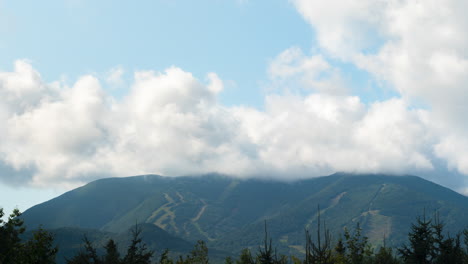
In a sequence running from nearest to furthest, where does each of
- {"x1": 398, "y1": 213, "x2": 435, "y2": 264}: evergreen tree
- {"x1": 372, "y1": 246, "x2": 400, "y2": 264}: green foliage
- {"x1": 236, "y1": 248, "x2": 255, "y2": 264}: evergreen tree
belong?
{"x1": 236, "y1": 248, "x2": 255, "y2": 264}: evergreen tree < {"x1": 398, "y1": 213, "x2": 435, "y2": 264}: evergreen tree < {"x1": 372, "y1": 246, "x2": 400, "y2": 264}: green foliage

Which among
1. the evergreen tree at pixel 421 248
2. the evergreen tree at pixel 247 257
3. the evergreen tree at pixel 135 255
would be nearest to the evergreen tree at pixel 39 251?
the evergreen tree at pixel 135 255

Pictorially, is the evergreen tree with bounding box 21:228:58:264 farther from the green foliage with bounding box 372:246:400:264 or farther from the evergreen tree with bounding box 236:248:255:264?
the green foliage with bounding box 372:246:400:264

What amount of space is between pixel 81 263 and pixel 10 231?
46931 millimetres

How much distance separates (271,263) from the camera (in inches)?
2069

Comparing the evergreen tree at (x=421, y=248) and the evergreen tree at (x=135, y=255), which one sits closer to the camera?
the evergreen tree at (x=135, y=255)

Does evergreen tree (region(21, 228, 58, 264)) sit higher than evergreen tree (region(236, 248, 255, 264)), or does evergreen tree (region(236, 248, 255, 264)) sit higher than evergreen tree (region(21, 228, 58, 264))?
evergreen tree (region(21, 228, 58, 264))

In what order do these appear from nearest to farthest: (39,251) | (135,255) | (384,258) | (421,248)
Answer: (135,255) < (39,251) < (421,248) < (384,258)

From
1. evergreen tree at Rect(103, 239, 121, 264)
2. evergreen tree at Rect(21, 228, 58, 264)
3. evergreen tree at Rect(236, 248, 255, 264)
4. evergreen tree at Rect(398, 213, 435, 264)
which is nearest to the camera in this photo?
evergreen tree at Rect(103, 239, 121, 264)

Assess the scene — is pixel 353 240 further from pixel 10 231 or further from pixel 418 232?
pixel 10 231

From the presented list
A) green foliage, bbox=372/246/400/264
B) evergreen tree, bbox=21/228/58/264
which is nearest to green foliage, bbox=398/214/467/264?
green foliage, bbox=372/246/400/264

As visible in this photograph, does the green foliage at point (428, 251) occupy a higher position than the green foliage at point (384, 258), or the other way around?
the green foliage at point (428, 251)

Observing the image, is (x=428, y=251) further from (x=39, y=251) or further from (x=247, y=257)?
(x=39, y=251)

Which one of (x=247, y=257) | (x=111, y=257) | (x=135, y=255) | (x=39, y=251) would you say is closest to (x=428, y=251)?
(x=247, y=257)

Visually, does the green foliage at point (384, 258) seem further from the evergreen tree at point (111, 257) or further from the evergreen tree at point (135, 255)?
the evergreen tree at point (111, 257)
